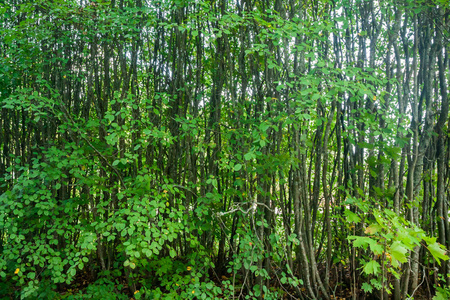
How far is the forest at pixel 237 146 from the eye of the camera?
7.77 feet

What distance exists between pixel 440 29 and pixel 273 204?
87.8 inches

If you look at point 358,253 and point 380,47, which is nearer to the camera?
point 358,253

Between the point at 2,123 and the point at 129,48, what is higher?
the point at 129,48

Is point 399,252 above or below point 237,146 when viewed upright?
below

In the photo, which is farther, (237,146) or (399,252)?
(237,146)

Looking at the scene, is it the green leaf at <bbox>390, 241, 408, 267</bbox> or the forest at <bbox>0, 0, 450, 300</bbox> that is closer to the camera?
the green leaf at <bbox>390, 241, 408, 267</bbox>

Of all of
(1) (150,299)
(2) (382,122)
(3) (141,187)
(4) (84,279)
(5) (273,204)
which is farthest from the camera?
(4) (84,279)

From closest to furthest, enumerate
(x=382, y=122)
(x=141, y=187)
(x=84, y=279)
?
(x=141, y=187)
(x=382, y=122)
(x=84, y=279)

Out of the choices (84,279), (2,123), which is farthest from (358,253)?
(2,123)

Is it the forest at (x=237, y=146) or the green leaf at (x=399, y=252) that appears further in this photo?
the forest at (x=237, y=146)

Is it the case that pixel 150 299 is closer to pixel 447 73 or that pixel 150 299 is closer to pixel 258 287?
pixel 258 287

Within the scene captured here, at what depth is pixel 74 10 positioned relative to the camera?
259cm

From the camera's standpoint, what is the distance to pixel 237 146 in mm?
2768

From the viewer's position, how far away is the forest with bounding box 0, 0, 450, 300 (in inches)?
93.2
